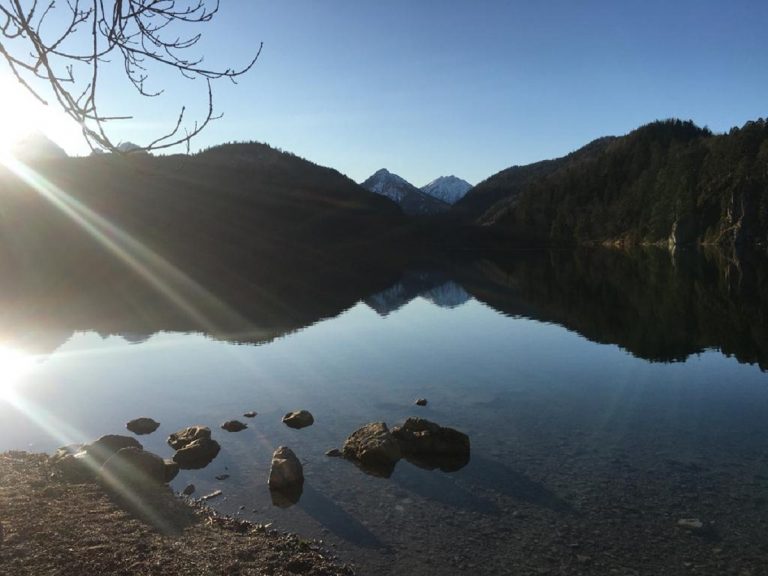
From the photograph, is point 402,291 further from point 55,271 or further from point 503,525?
point 55,271

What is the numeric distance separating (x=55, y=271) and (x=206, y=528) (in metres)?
103

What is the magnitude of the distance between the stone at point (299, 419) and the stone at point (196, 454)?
3059 mm

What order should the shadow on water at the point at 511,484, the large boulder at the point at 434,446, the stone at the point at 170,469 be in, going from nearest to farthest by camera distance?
the shadow on water at the point at 511,484 < the stone at the point at 170,469 < the large boulder at the point at 434,446

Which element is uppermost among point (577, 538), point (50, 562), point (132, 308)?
point (132, 308)

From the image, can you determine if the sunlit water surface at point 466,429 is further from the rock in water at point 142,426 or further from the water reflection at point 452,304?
the water reflection at point 452,304

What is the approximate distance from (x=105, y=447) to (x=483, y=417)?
499 inches

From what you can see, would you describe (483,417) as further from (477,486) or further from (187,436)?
(187,436)

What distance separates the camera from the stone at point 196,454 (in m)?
16.5

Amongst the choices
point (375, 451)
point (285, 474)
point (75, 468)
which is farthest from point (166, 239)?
point (285, 474)

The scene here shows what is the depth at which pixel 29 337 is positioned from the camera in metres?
40.8

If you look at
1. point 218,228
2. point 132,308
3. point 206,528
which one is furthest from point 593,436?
point 218,228

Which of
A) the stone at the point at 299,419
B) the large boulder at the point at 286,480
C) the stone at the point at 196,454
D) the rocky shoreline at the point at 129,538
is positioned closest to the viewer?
Result: the rocky shoreline at the point at 129,538

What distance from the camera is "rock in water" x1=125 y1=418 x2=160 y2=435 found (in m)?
19.8

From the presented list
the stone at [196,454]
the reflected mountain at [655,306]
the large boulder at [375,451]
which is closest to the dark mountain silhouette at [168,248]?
the reflected mountain at [655,306]
